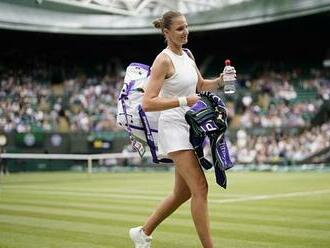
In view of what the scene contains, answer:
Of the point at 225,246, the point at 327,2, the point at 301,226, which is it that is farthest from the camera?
the point at 327,2

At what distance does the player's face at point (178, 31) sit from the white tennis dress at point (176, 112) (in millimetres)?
129

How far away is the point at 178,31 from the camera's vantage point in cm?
556

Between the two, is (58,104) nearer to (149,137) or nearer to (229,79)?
(149,137)

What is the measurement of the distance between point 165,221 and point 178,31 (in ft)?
13.5

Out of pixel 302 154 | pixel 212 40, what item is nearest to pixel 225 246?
pixel 302 154

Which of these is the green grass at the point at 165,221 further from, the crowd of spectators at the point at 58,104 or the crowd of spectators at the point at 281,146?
the crowd of spectators at the point at 58,104

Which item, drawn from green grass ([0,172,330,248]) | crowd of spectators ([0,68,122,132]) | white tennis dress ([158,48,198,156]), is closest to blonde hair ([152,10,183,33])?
white tennis dress ([158,48,198,156])

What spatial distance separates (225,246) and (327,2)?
23234 mm

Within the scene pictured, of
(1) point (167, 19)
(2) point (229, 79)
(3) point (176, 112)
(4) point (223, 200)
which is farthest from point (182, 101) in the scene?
(4) point (223, 200)

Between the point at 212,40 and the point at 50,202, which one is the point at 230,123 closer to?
the point at 212,40

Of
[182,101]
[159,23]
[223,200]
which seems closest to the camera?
[182,101]

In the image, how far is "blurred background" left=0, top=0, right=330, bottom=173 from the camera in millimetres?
28062

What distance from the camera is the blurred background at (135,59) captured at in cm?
2806

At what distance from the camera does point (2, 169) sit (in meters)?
26.3
